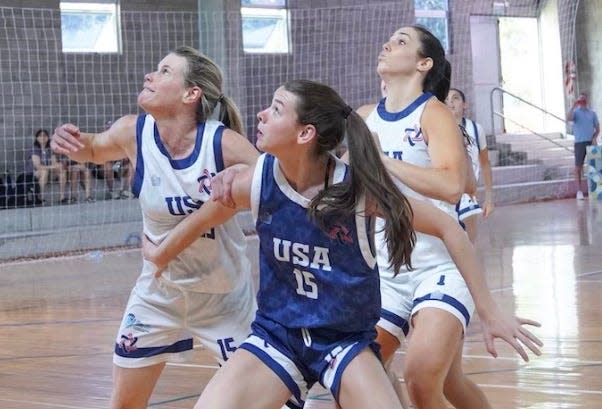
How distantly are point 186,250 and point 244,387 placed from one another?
989 mm

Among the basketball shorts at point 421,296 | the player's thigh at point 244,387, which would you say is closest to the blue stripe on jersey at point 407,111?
the basketball shorts at point 421,296

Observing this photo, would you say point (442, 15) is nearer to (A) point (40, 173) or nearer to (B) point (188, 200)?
(A) point (40, 173)

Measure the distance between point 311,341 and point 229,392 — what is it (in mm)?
296

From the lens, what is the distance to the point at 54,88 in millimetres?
15086

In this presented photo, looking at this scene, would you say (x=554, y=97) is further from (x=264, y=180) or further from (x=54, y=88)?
(x=264, y=180)

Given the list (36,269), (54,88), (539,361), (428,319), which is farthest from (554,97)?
(428,319)

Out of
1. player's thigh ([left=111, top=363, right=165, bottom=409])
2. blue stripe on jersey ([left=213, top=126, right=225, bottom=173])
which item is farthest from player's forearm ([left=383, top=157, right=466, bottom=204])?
player's thigh ([left=111, top=363, right=165, bottom=409])

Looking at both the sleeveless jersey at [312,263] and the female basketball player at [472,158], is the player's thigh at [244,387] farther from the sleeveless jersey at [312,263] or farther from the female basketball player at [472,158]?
the female basketball player at [472,158]

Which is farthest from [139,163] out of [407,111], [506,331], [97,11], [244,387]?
[97,11]

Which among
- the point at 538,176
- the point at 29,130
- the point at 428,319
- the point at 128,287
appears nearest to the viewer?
the point at 428,319

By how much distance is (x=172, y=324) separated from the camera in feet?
12.7

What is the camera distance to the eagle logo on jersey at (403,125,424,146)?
407cm

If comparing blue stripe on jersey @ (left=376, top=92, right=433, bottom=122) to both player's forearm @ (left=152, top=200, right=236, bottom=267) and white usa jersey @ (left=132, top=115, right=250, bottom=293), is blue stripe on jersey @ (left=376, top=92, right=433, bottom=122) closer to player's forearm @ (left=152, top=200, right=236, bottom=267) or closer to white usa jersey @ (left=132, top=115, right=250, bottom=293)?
white usa jersey @ (left=132, top=115, right=250, bottom=293)

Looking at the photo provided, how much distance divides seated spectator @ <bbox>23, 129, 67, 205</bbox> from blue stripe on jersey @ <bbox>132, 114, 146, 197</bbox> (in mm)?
9584
